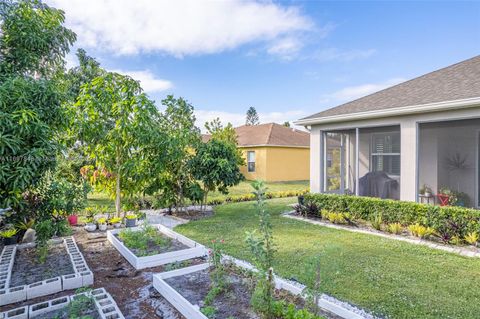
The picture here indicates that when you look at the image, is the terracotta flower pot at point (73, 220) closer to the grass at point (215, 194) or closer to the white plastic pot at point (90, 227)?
the white plastic pot at point (90, 227)

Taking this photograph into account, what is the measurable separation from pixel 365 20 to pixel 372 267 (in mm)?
9030

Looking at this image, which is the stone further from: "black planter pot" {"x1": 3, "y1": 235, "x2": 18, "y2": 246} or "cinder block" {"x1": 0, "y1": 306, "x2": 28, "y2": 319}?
"cinder block" {"x1": 0, "y1": 306, "x2": 28, "y2": 319}

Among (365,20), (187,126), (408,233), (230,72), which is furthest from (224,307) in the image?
(230,72)

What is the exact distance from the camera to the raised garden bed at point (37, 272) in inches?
149

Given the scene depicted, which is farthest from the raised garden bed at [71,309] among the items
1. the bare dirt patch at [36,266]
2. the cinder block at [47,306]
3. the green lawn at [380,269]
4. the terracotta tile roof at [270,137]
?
the terracotta tile roof at [270,137]

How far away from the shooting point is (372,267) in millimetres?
4582

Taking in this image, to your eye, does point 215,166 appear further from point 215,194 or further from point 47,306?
point 47,306

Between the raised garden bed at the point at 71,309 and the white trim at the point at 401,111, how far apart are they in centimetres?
749

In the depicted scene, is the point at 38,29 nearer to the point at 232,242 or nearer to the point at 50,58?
the point at 50,58

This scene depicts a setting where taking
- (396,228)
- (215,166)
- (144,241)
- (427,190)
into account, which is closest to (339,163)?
(427,190)

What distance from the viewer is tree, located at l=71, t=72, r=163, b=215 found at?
7.41 m

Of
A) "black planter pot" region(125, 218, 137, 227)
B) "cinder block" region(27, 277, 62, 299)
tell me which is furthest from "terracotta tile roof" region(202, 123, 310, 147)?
"cinder block" region(27, 277, 62, 299)

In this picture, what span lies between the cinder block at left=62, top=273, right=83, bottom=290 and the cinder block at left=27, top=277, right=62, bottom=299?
6 cm

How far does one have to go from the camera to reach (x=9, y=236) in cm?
585
